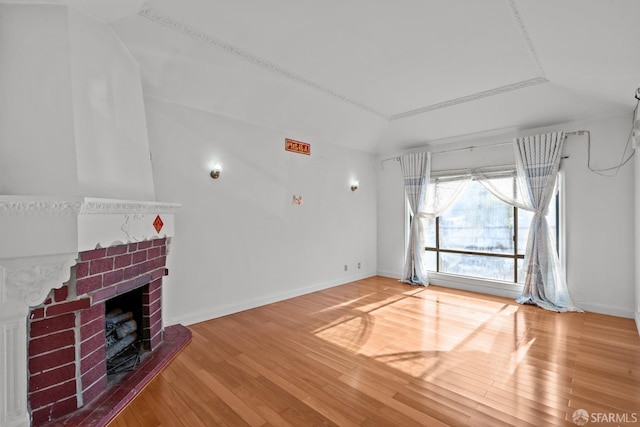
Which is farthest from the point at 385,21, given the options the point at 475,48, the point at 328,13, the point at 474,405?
the point at 474,405

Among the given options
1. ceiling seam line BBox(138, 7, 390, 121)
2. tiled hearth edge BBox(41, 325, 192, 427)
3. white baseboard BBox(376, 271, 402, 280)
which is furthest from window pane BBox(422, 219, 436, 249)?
tiled hearth edge BBox(41, 325, 192, 427)

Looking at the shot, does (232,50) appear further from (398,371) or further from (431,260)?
(431,260)

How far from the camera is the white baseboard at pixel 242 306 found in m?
3.42

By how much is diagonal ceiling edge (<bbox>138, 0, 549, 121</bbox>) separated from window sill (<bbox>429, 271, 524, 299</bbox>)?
2831mm

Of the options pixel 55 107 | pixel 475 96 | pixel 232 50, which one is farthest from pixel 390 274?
pixel 55 107

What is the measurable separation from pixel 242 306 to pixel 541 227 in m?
4.28

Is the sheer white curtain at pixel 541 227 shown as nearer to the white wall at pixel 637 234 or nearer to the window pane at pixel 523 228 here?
the window pane at pixel 523 228

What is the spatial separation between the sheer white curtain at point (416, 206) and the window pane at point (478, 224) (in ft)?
1.47

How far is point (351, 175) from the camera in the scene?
571 centimetres

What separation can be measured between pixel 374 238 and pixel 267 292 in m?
2.78

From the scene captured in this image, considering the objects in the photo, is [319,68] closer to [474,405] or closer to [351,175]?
[351,175]

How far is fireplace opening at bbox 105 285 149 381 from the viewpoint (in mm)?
2432

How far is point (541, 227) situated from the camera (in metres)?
4.20

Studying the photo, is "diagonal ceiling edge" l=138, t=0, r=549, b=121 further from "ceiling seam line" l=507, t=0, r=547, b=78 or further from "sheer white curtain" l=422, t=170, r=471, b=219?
"sheer white curtain" l=422, t=170, r=471, b=219
